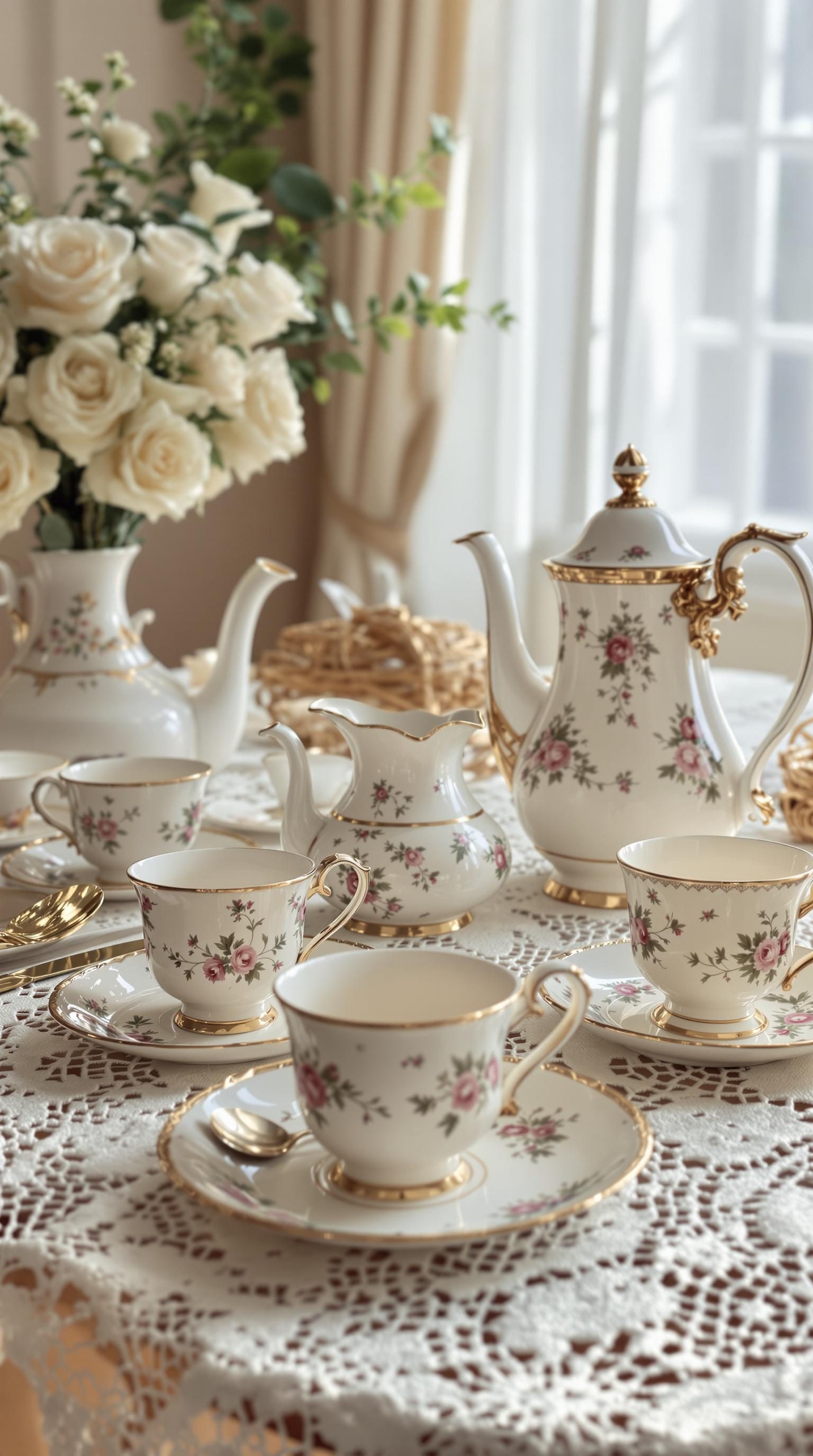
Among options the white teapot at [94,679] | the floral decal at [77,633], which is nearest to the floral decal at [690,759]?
the white teapot at [94,679]

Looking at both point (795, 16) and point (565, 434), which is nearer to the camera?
point (795, 16)

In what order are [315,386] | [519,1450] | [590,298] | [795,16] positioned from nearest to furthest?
1. [519,1450]
2. [315,386]
3. [795,16]
4. [590,298]

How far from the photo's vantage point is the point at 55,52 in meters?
2.81

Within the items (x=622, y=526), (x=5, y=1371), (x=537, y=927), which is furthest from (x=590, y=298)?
(x=5, y=1371)

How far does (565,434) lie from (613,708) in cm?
199

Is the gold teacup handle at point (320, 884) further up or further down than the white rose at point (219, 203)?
further down

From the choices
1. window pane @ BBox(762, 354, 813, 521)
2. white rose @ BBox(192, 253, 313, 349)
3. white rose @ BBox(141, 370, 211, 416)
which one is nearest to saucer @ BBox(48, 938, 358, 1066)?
white rose @ BBox(141, 370, 211, 416)

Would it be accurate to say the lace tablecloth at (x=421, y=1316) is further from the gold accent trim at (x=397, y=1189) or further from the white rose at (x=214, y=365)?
the white rose at (x=214, y=365)

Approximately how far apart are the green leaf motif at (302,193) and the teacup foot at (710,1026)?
1.61 m

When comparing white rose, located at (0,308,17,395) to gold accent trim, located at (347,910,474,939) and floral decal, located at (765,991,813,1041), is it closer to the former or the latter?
gold accent trim, located at (347,910,474,939)

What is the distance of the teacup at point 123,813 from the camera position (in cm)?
103

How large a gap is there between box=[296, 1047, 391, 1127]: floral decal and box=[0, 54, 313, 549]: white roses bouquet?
0.73 meters

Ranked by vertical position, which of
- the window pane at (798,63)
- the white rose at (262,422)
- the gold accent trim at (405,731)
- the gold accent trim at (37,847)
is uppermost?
the window pane at (798,63)

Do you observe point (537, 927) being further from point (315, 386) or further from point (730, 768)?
point (315, 386)
